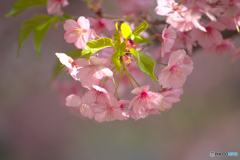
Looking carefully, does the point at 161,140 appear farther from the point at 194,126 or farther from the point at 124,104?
the point at 124,104

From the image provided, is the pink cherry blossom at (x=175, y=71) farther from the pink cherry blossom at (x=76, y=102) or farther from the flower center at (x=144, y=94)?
the pink cherry blossom at (x=76, y=102)

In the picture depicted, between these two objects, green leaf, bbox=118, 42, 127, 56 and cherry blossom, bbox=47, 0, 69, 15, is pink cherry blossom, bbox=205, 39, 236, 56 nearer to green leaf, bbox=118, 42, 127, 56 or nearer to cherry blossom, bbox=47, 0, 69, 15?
green leaf, bbox=118, 42, 127, 56

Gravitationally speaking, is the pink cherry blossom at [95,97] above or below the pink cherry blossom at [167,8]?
below

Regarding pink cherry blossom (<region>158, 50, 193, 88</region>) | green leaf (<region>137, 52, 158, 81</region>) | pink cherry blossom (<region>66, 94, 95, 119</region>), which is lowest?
pink cherry blossom (<region>66, 94, 95, 119</region>)

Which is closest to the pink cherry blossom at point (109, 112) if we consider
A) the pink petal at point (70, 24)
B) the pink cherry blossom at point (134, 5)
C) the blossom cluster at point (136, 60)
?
the blossom cluster at point (136, 60)

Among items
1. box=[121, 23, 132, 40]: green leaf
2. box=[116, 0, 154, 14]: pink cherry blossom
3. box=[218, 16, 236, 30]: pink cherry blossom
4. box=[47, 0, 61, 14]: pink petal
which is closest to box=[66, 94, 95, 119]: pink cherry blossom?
box=[121, 23, 132, 40]: green leaf

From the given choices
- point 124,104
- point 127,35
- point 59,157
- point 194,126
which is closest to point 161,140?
point 194,126
